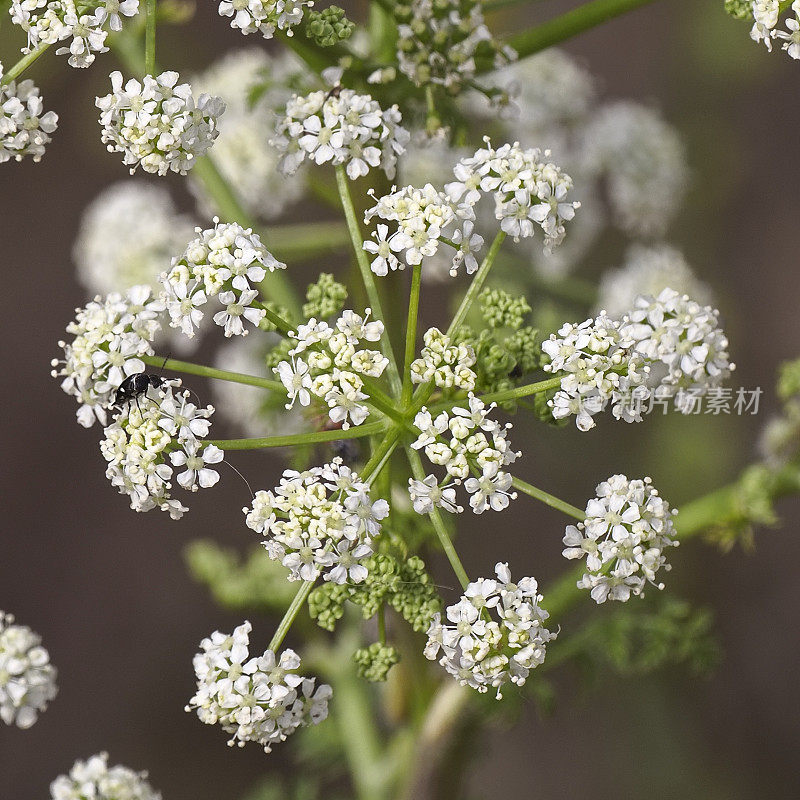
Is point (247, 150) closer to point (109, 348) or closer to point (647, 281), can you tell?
point (647, 281)

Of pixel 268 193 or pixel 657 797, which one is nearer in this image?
pixel 268 193

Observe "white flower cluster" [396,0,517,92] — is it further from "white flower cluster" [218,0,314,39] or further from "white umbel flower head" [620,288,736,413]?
"white umbel flower head" [620,288,736,413]

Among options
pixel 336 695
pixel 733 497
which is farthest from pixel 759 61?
pixel 336 695

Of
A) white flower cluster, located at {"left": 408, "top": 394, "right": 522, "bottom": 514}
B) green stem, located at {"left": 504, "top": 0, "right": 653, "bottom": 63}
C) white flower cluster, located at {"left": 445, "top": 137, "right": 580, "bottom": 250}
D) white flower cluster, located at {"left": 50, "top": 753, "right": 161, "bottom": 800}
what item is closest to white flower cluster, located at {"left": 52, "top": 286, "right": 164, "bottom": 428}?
white flower cluster, located at {"left": 408, "top": 394, "right": 522, "bottom": 514}

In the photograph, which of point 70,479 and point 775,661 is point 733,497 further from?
point 70,479

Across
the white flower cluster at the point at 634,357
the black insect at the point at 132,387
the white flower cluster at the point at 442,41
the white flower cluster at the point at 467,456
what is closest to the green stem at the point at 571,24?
→ the white flower cluster at the point at 442,41
